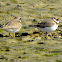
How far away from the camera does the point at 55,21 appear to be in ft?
28.4

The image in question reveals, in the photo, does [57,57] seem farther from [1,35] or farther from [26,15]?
[26,15]

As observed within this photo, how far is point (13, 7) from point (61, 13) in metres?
3.31

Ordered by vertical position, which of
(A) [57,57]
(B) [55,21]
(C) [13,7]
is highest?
(C) [13,7]

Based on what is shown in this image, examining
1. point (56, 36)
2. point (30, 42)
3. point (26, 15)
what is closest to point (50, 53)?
point (30, 42)

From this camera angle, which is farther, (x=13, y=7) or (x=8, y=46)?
(x=13, y=7)

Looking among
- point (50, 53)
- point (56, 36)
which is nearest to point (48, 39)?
point (56, 36)

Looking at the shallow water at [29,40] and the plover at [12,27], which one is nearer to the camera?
the shallow water at [29,40]

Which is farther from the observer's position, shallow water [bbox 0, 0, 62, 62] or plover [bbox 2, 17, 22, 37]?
plover [bbox 2, 17, 22, 37]

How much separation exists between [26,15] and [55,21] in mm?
3382

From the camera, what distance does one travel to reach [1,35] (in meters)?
8.93

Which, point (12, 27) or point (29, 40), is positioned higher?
point (12, 27)

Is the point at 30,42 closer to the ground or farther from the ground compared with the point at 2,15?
closer to the ground


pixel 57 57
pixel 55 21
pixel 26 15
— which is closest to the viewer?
pixel 57 57

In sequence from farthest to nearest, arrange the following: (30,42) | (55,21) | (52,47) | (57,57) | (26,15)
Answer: (26,15) < (55,21) < (30,42) < (52,47) < (57,57)
